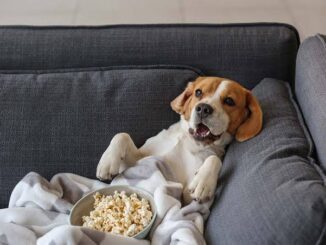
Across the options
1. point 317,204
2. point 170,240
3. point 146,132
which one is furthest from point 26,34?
point 317,204

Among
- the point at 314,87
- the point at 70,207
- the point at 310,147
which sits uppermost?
the point at 314,87

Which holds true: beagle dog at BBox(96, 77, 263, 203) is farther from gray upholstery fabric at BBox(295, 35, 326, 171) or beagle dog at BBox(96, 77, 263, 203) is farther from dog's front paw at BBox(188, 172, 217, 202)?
gray upholstery fabric at BBox(295, 35, 326, 171)

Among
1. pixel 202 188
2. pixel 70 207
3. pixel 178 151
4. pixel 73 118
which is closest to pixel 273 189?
pixel 202 188

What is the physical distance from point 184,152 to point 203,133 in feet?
0.37

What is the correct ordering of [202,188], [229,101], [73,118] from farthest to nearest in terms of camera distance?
[73,118]
[229,101]
[202,188]

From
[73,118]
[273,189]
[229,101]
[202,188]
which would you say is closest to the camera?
[273,189]

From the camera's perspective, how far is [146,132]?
4.60ft

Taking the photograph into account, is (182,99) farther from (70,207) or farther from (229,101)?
(70,207)

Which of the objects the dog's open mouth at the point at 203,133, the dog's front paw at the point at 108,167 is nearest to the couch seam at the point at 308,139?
the dog's open mouth at the point at 203,133

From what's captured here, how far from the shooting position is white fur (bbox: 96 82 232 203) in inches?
47.5

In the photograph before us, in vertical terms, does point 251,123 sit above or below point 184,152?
above

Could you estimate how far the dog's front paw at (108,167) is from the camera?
1277 mm

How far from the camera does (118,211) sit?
1147mm

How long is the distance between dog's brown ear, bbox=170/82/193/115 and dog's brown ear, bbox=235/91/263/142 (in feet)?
0.55
